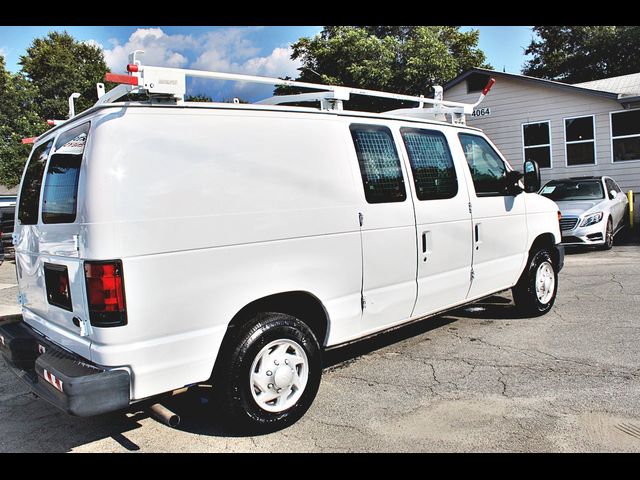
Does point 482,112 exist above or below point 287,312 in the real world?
above

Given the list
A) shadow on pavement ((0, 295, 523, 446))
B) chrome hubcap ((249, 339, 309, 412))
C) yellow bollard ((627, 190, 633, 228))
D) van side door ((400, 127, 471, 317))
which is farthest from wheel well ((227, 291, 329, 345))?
yellow bollard ((627, 190, 633, 228))

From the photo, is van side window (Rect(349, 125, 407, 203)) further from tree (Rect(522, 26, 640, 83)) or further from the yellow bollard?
tree (Rect(522, 26, 640, 83))

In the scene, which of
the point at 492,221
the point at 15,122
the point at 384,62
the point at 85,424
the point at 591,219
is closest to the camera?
the point at 85,424

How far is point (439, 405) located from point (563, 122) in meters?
14.6

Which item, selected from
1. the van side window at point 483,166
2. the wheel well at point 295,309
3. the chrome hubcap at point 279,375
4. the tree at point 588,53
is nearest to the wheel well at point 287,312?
the wheel well at point 295,309

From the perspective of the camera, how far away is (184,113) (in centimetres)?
345

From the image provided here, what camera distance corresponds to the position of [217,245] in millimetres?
3410

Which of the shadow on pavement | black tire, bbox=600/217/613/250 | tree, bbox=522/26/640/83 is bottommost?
the shadow on pavement

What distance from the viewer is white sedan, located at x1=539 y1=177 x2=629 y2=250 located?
11.8m

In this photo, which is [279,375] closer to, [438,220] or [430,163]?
[438,220]

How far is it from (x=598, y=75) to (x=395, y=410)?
116ft

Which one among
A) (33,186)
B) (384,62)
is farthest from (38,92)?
(33,186)

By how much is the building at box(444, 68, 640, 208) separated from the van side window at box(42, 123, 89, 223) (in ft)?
49.9
